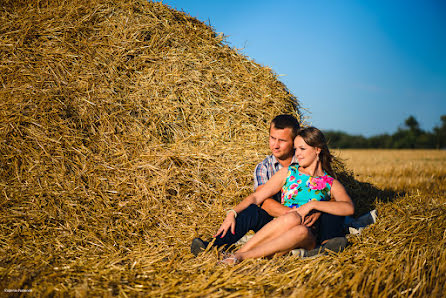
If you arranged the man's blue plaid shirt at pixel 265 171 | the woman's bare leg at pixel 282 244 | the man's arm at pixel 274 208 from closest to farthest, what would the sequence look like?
the woman's bare leg at pixel 282 244 < the man's arm at pixel 274 208 < the man's blue plaid shirt at pixel 265 171

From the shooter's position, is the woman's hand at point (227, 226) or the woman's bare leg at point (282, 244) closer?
the woman's bare leg at point (282, 244)

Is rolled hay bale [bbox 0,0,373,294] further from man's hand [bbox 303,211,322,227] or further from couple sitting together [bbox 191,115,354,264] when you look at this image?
man's hand [bbox 303,211,322,227]

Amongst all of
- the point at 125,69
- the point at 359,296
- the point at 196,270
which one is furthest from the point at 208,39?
the point at 359,296

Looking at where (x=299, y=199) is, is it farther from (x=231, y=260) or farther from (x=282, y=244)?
(x=231, y=260)

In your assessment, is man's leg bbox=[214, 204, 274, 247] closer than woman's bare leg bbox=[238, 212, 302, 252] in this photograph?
No

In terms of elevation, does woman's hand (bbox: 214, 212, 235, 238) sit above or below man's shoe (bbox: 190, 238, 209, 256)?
above

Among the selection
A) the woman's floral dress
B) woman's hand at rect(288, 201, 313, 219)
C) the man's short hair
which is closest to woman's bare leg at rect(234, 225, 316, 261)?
woman's hand at rect(288, 201, 313, 219)

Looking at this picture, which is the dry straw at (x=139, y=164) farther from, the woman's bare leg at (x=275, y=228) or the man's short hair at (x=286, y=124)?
the man's short hair at (x=286, y=124)

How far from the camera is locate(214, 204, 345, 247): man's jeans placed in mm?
2711

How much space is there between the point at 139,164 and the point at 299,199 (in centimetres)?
177

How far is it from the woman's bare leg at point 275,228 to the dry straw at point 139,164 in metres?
0.21

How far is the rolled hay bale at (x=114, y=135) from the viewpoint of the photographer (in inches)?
105

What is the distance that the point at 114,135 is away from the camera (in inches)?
138

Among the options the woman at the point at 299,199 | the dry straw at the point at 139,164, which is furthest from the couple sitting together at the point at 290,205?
the dry straw at the point at 139,164
